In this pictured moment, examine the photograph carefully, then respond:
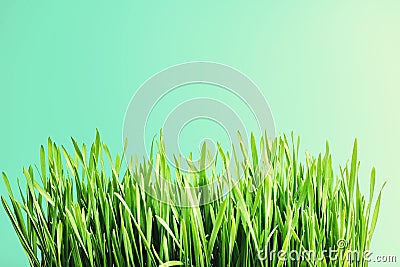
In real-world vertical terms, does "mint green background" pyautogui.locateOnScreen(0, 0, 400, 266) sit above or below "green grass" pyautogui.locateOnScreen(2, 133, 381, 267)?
above

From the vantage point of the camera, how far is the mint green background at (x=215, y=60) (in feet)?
4.96

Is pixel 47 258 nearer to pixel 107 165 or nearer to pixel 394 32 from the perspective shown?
pixel 107 165

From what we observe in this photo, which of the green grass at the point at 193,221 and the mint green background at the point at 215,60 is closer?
the green grass at the point at 193,221

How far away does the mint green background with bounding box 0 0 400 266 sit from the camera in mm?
1512

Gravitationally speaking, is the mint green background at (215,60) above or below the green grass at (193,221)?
above

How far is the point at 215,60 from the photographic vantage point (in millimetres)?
1567

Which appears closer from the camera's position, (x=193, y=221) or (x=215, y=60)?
(x=193, y=221)

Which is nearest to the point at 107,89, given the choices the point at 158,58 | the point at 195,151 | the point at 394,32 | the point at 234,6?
the point at 158,58

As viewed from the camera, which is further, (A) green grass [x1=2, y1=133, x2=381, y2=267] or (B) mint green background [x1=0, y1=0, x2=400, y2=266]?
(B) mint green background [x1=0, y1=0, x2=400, y2=266]

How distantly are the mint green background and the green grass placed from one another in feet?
2.37

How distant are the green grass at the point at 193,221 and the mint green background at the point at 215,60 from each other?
0.72 m

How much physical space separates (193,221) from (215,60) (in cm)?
90

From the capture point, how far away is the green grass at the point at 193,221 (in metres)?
0.73

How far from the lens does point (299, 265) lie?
749mm
